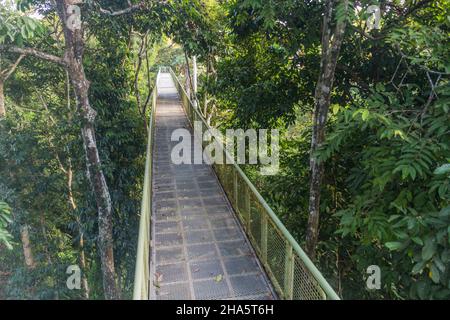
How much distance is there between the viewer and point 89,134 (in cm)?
666

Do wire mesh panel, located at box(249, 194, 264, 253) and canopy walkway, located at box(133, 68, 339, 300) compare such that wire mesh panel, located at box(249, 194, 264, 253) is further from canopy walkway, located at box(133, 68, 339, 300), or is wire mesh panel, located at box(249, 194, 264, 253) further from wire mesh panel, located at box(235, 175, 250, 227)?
wire mesh panel, located at box(235, 175, 250, 227)

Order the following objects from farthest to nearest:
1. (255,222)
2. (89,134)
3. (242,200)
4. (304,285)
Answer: (89,134) < (242,200) < (255,222) < (304,285)

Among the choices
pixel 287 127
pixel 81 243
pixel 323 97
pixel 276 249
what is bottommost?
pixel 81 243

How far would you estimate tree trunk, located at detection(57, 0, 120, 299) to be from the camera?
6.20 metres

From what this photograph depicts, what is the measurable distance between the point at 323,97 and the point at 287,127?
3140mm

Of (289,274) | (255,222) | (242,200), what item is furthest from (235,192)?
(289,274)

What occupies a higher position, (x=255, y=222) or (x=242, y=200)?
(x=242, y=200)

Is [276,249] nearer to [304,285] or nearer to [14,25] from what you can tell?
[304,285]

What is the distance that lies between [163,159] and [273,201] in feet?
14.7

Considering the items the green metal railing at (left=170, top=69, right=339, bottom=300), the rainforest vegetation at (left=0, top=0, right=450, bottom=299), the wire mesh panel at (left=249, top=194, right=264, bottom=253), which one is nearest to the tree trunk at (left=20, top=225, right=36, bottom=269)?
the rainforest vegetation at (left=0, top=0, right=450, bottom=299)

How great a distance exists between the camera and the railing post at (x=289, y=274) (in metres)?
4.10

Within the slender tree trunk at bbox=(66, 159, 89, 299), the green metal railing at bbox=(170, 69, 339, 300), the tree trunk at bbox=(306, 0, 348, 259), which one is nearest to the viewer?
the green metal railing at bbox=(170, 69, 339, 300)

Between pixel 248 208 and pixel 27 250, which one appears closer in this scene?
pixel 248 208

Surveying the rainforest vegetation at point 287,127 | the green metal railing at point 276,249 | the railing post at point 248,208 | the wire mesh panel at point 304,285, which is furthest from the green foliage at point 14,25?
the wire mesh panel at point 304,285
